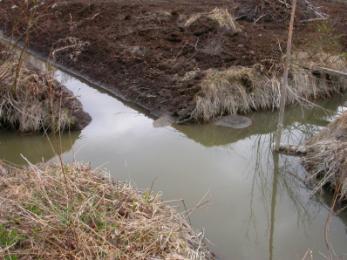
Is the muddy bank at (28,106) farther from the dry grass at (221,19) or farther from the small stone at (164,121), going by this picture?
the dry grass at (221,19)

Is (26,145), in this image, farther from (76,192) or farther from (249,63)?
(249,63)

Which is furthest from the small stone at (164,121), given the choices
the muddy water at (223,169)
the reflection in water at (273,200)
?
the reflection in water at (273,200)

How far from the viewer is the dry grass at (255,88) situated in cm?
694

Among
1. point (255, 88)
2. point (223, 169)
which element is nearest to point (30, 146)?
point (223, 169)

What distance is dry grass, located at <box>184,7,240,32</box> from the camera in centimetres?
905

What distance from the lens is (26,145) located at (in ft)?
20.6

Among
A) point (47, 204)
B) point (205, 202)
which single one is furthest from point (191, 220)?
point (47, 204)

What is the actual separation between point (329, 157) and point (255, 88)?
89.8 inches

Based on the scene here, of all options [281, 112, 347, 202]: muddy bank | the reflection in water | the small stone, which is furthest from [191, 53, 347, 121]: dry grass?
[281, 112, 347, 202]: muddy bank

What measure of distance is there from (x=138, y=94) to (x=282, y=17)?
4.08m

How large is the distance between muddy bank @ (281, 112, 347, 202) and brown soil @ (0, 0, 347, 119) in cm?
192

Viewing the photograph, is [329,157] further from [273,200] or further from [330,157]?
[273,200]

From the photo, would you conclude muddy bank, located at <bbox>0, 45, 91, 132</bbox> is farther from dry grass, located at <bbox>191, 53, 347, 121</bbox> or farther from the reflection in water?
the reflection in water

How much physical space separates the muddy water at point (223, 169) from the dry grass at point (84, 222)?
410 millimetres
